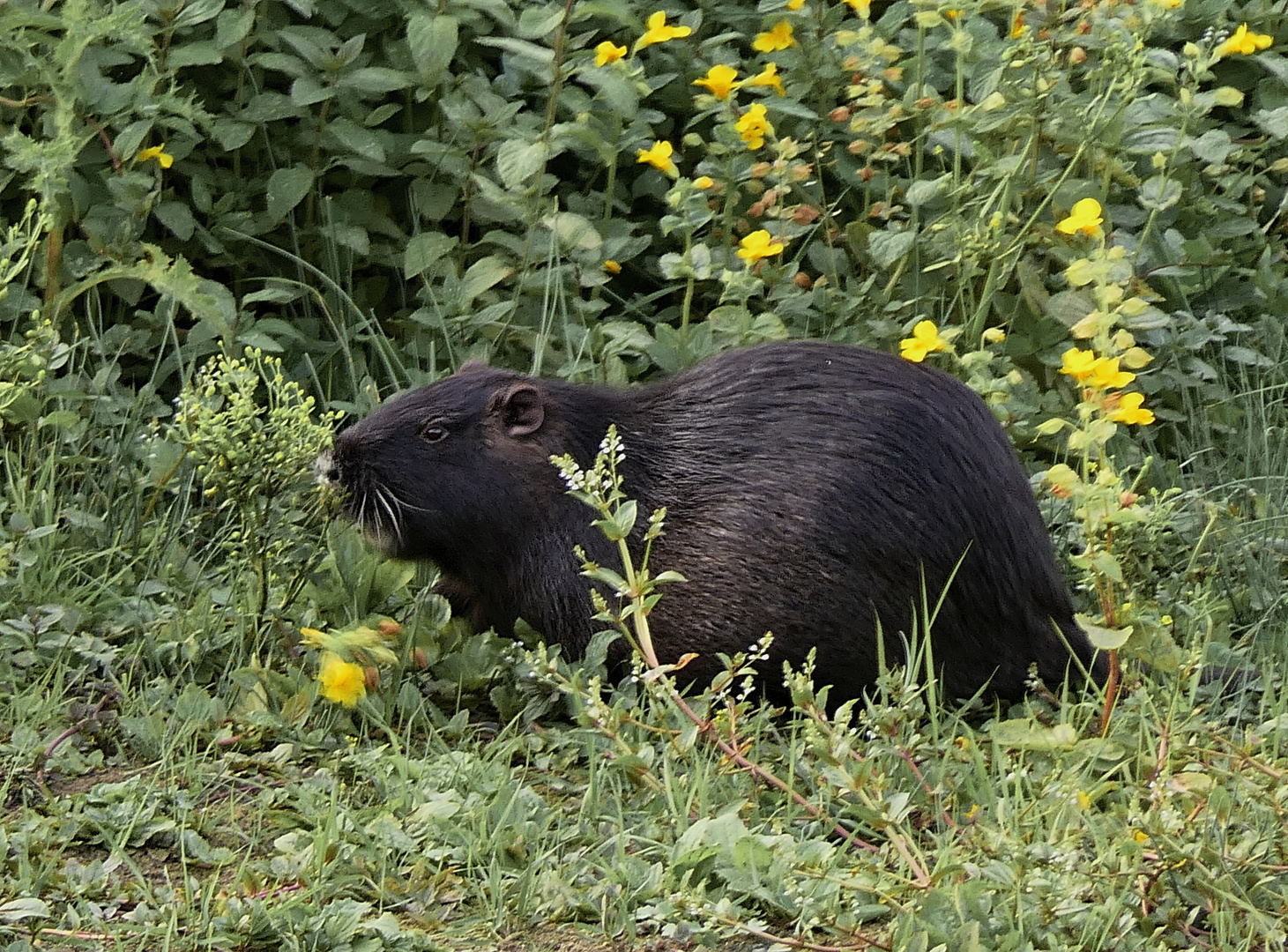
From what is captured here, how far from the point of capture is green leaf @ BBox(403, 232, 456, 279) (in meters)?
4.48

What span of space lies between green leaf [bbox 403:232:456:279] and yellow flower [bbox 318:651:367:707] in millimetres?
1479

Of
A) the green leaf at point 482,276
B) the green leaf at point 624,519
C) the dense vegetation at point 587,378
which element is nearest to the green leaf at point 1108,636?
the dense vegetation at point 587,378

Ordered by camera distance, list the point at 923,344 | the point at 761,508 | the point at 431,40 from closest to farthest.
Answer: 1. the point at 761,508
2. the point at 923,344
3. the point at 431,40

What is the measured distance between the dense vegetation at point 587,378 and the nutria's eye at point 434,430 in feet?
0.86

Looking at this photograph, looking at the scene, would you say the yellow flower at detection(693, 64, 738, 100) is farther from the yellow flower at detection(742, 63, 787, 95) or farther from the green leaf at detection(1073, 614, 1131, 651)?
the green leaf at detection(1073, 614, 1131, 651)

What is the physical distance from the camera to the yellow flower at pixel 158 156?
4.23 meters

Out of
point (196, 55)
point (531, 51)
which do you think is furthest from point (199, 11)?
point (531, 51)

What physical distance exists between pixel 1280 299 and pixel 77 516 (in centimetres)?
319

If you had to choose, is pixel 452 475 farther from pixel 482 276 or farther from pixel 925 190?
pixel 925 190

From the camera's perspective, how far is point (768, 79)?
4.46 metres

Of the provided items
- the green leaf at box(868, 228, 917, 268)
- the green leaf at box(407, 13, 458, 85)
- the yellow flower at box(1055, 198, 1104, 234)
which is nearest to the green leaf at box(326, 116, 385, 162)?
the green leaf at box(407, 13, 458, 85)

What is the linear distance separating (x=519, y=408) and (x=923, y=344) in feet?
3.10

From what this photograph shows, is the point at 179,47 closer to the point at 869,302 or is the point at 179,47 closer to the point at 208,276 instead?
the point at 208,276

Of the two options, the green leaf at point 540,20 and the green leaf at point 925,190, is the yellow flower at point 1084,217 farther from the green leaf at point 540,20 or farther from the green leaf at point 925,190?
the green leaf at point 540,20
